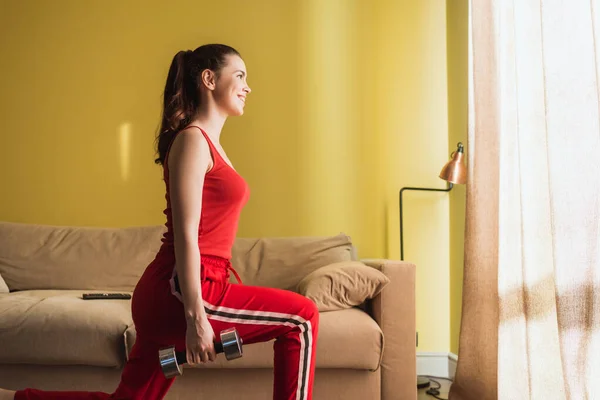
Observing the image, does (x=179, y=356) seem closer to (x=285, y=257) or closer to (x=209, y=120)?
(x=209, y=120)

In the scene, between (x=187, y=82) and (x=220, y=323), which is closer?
(x=220, y=323)

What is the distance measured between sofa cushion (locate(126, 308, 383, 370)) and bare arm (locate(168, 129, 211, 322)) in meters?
1.10

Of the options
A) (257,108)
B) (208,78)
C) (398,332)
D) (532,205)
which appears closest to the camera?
(208,78)

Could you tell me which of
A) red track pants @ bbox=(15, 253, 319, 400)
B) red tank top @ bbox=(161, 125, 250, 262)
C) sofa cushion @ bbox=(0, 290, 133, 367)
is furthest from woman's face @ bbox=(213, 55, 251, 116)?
Answer: sofa cushion @ bbox=(0, 290, 133, 367)

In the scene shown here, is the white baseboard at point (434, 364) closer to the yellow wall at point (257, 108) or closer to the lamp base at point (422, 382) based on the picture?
the lamp base at point (422, 382)

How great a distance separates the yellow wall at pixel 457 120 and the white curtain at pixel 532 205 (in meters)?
0.34

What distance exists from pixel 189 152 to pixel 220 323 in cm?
41

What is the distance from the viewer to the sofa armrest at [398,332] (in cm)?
270

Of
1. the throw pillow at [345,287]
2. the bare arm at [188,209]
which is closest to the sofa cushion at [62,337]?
the throw pillow at [345,287]

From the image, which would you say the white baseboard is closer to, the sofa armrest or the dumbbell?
the sofa armrest

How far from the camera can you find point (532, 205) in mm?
2490

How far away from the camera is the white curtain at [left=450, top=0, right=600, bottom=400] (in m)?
2.16

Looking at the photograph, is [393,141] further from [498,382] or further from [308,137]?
[498,382]

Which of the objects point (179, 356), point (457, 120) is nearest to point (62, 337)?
point (179, 356)
